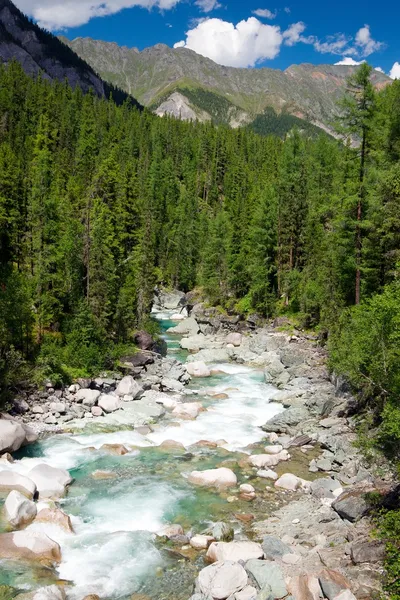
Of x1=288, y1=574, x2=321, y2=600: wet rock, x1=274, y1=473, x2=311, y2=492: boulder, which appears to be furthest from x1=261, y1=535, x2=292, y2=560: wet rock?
x1=274, y1=473, x2=311, y2=492: boulder

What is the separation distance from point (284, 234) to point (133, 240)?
1738 centimetres

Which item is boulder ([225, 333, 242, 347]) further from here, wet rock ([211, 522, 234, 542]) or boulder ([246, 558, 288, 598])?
boulder ([246, 558, 288, 598])

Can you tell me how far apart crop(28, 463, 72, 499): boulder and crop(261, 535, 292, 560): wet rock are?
26.0 ft

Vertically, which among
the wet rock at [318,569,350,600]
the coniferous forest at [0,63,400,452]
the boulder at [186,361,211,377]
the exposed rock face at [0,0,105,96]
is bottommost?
the boulder at [186,361,211,377]

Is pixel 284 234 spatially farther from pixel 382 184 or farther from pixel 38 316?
pixel 38 316

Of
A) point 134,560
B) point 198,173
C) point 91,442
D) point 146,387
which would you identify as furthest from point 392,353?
point 198,173

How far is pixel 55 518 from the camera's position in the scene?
15.4 metres

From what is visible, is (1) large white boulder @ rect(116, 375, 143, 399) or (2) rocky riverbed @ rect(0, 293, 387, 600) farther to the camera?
(1) large white boulder @ rect(116, 375, 143, 399)

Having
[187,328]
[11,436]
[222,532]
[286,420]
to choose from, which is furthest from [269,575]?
[187,328]

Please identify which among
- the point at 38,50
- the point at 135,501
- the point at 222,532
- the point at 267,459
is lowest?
the point at 135,501

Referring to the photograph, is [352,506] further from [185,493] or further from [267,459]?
[185,493]

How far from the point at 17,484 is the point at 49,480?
4.09ft

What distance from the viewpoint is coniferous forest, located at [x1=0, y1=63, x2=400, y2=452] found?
2748 cm

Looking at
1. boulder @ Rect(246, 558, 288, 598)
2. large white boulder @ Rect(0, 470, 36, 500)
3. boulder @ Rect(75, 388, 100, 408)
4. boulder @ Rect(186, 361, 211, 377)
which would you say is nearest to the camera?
boulder @ Rect(246, 558, 288, 598)
